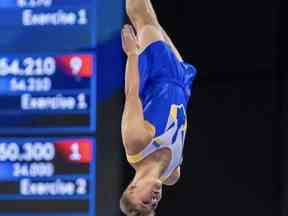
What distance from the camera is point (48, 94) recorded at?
4297 millimetres

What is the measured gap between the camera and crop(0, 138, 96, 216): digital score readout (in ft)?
13.9

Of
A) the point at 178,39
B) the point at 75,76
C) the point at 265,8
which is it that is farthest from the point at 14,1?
the point at 265,8

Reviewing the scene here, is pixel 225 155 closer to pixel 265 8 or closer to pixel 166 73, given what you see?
pixel 265 8

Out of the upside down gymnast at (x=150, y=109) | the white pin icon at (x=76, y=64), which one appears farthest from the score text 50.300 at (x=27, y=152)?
the upside down gymnast at (x=150, y=109)

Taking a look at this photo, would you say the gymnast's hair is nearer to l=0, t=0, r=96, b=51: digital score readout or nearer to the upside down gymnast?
the upside down gymnast

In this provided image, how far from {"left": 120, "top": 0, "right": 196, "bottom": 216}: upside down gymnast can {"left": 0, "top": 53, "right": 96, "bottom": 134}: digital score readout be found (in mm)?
839

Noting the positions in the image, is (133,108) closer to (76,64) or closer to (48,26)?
(76,64)

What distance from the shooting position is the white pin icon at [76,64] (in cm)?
429

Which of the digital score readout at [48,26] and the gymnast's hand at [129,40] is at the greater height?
the digital score readout at [48,26]

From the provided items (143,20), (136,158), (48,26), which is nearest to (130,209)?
(136,158)

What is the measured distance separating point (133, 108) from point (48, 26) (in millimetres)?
1383

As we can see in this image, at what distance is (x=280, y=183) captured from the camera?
443 cm

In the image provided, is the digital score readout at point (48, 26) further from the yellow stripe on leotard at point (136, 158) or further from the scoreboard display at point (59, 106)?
the yellow stripe on leotard at point (136, 158)

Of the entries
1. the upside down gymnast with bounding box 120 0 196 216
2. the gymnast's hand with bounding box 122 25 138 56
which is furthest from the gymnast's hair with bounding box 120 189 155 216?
the gymnast's hand with bounding box 122 25 138 56
